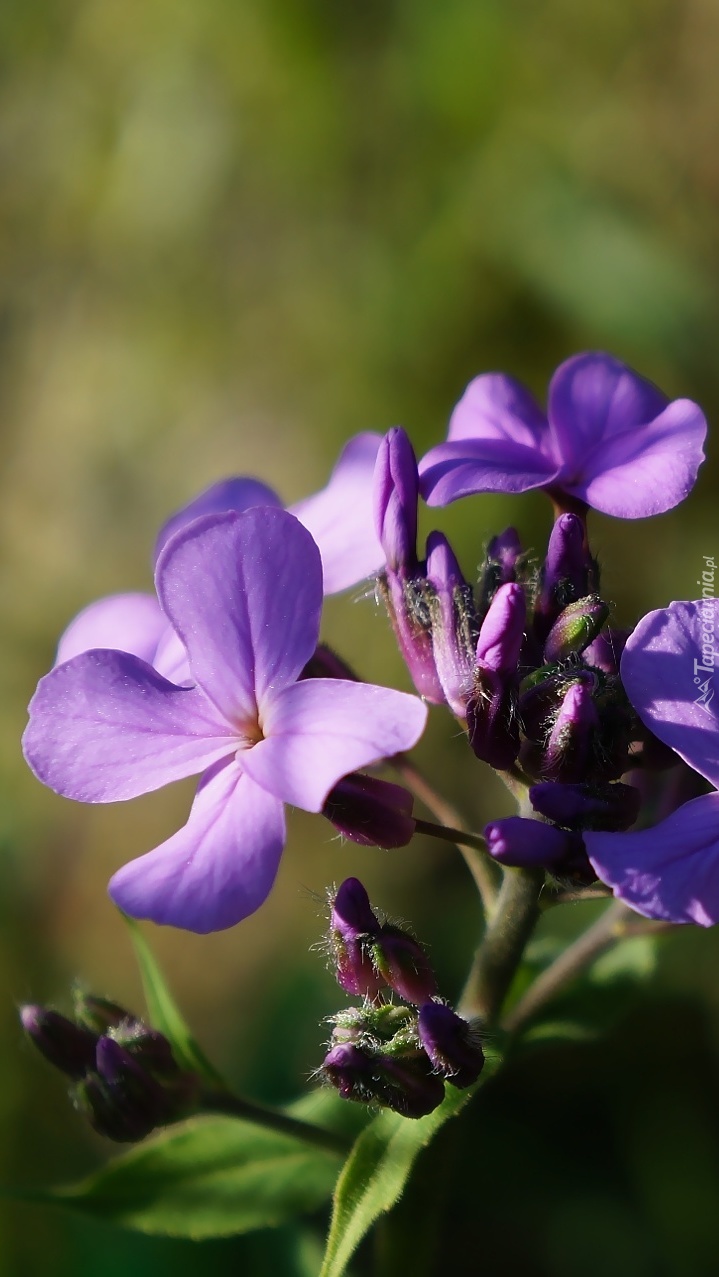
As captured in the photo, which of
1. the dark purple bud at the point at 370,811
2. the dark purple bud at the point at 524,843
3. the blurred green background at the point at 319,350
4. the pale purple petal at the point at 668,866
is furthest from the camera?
the blurred green background at the point at 319,350

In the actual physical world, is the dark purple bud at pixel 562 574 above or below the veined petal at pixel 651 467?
below

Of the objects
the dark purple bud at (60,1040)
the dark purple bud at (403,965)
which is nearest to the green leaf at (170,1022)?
the dark purple bud at (60,1040)

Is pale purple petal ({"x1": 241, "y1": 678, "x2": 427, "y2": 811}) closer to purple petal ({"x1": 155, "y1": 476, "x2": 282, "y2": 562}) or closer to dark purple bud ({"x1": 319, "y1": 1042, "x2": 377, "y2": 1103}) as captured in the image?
dark purple bud ({"x1": 319, "y1": 1042, "x2": 377, "y2": 1103})

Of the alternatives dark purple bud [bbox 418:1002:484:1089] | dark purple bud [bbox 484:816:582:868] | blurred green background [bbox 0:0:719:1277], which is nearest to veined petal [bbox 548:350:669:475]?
dark purple bud [bbox 484:816:582:868]

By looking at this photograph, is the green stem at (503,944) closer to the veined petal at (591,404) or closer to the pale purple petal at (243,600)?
the pale purple petal at (243,600)

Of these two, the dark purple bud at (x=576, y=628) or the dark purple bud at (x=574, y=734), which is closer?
the dark purple bud at (x=574, y=734)

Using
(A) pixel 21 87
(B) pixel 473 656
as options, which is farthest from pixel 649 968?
(A) pixel 21 87

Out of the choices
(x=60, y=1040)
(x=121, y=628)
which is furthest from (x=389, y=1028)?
(x=121, y=628)
